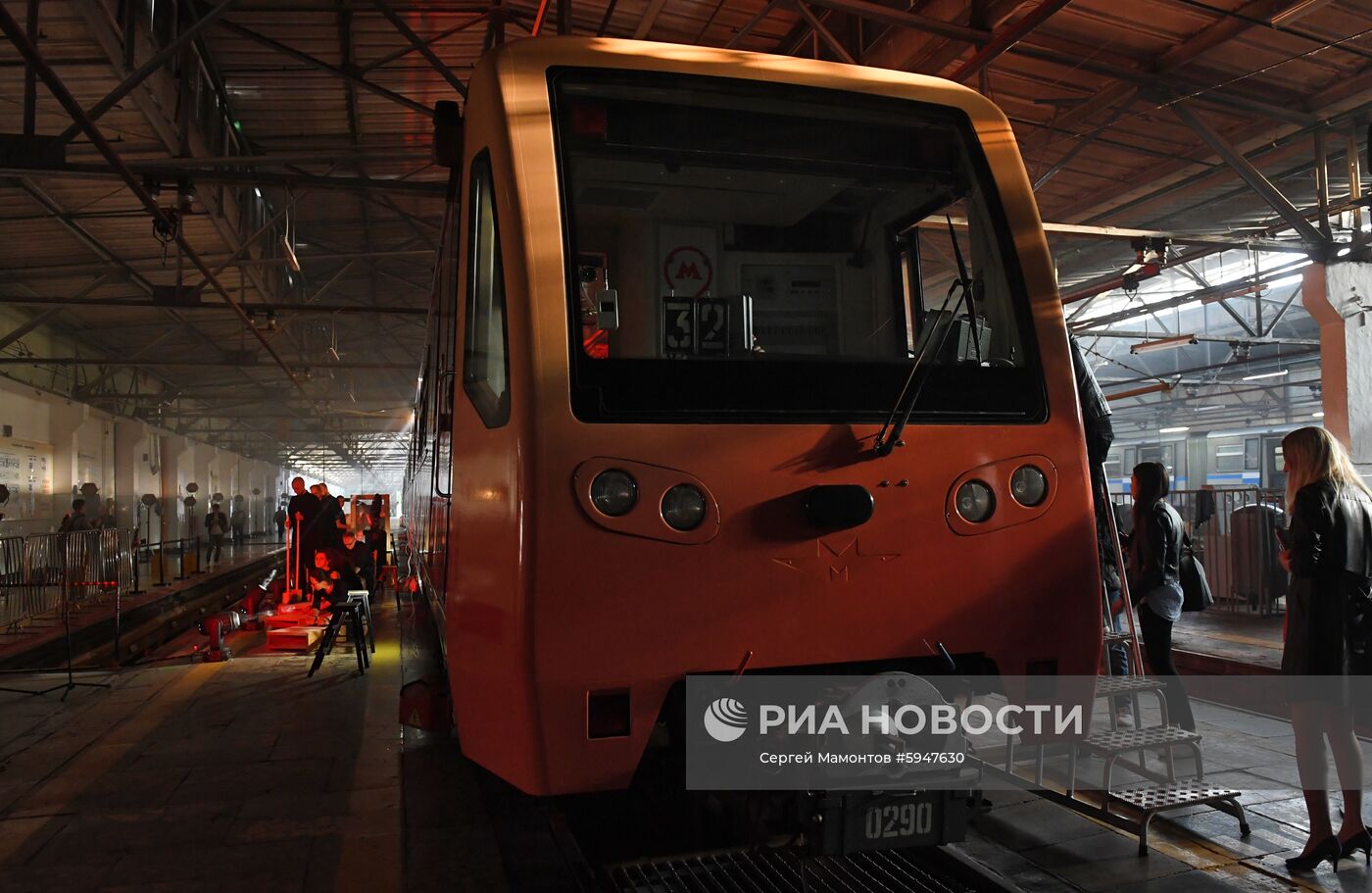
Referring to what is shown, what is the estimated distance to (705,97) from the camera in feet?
10.5

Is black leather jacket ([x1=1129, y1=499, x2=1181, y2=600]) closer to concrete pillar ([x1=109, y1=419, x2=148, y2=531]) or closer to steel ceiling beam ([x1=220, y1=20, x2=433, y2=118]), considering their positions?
steel ceiling beam ([x1=220, y1=20, x2=433, y2=118])

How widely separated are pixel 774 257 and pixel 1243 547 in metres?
11.5

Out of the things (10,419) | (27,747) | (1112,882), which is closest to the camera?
(1112,882)

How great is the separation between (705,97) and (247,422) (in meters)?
45.4

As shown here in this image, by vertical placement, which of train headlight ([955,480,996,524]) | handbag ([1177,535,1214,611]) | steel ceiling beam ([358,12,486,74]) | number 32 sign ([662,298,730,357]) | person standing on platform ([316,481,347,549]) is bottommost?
handbag ([1177,535,1214,611])

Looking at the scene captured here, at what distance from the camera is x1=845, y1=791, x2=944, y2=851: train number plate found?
8.99 feet

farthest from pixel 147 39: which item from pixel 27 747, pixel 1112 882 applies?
pixel 1112 882

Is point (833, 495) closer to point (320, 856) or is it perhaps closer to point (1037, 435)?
point (1037, 435)

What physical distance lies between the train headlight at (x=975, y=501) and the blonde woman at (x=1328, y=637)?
1.71 m

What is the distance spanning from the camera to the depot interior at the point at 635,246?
3209mm

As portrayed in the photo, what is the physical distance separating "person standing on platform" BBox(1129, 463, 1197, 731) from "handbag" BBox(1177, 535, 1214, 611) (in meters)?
0.23

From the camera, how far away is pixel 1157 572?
5.86 meters

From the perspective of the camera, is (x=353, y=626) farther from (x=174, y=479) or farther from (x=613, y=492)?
(x=174, y=479)

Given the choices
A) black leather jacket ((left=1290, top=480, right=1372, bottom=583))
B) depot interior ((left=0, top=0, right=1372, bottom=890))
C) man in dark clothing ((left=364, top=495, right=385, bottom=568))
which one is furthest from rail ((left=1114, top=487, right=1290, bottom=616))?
man in dark clothing ((left=364, top=495, right=385, bottom=568))
